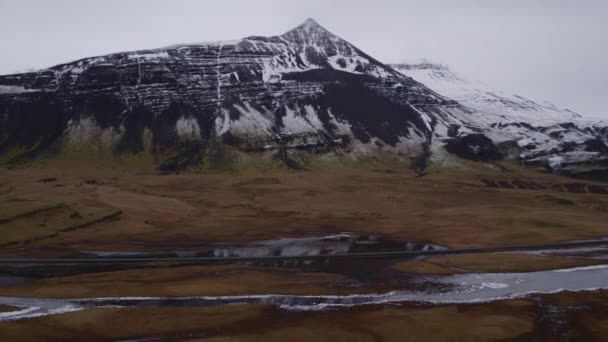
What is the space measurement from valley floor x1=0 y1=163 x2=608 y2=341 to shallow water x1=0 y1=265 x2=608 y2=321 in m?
1.56

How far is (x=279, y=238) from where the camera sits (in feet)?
258

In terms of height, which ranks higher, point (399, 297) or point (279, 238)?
point (399, 297)

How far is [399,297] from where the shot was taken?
42.5m

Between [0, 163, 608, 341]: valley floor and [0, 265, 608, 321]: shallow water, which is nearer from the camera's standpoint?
[0, 163, 608, 341]: valley floor

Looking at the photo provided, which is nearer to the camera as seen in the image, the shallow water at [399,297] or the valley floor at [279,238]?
the valley floor at [279,238]

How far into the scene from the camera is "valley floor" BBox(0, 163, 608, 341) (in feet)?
114

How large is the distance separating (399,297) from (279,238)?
124 feet

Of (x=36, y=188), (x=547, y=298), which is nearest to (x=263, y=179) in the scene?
(x=36, y=188)

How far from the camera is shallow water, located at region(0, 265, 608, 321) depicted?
4000 cm

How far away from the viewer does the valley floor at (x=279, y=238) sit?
34.8 m

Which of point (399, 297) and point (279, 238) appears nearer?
point (399, 297)

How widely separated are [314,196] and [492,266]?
3246 inches

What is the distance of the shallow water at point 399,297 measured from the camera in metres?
40.0

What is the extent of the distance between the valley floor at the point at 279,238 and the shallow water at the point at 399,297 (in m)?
1.56
